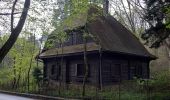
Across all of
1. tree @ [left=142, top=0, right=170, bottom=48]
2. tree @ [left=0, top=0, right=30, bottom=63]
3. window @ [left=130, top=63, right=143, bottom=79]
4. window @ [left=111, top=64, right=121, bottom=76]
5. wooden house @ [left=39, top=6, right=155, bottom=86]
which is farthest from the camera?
window @ [left=130, top=63, right=143, bottom=79]

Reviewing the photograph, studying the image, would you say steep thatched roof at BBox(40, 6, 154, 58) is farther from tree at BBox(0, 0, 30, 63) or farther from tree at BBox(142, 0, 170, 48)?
tree at BBox(0, 0, 30, 63)

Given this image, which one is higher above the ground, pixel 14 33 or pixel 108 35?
pixel 108 35

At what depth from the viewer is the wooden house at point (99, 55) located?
32656 millimetres

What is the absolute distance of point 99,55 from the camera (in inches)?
1281


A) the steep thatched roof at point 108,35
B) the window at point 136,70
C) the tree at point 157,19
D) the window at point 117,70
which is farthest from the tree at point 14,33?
the window at point 136,70

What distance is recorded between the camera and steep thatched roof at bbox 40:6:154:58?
32.8m

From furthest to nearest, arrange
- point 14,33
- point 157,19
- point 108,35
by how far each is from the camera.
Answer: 1. point 108,35
2. point 157,19
3. point 14,33

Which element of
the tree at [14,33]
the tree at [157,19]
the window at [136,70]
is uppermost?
the tree at [157,19]

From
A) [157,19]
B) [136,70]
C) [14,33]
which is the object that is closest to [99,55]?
[136,70]

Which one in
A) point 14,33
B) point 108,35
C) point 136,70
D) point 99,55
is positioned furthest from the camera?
point 136,70

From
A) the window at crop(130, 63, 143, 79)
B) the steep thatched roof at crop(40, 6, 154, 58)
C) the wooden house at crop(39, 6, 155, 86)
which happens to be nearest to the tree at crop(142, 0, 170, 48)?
the wooden house at crop(39, 6, 155, 86)

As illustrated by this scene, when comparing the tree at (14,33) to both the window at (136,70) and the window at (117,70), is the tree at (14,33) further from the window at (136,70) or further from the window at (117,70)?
the window at (136,70)

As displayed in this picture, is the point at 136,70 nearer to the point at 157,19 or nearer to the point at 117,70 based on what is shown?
the point at 117,70

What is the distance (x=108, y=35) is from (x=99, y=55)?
332 centimetres
